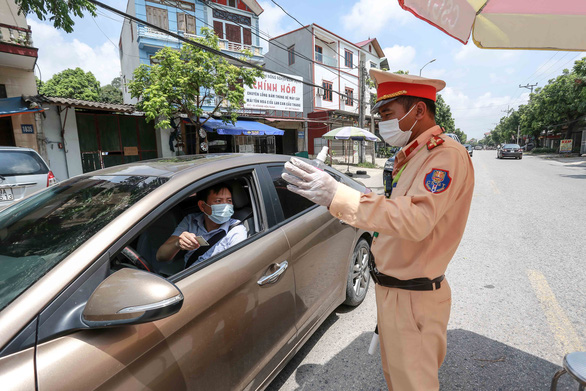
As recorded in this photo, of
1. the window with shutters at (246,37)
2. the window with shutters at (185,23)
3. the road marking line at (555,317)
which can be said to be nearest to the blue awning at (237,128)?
the window with shutters at (185,23)

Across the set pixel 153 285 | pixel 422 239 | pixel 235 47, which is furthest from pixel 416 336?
pixel 235 47

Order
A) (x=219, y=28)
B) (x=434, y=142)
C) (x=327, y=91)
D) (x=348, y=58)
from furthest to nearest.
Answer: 1. (x=348, y=58)
2. (x=327, y=91)
3. (x=219, y=28)
4. (x=434, y=142)

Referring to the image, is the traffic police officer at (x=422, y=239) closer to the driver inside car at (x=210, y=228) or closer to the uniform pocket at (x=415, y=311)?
the uniform pocket at (x=415, y=311)

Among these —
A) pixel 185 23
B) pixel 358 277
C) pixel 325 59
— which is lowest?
pixel 358 277

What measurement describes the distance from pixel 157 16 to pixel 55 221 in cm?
1872

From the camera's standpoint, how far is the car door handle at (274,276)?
168cm

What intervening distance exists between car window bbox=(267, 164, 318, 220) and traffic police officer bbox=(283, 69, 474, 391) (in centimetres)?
82

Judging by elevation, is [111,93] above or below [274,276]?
above

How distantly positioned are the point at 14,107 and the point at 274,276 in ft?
36.1

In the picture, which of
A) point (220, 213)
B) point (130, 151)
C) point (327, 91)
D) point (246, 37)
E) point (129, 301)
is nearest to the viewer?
point (129, 301)

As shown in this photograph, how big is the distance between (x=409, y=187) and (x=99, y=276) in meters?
1.27

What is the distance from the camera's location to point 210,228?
86.4 inches

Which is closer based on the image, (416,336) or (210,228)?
(416,336)

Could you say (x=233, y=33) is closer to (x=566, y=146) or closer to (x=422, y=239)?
(x=422, y=239)
